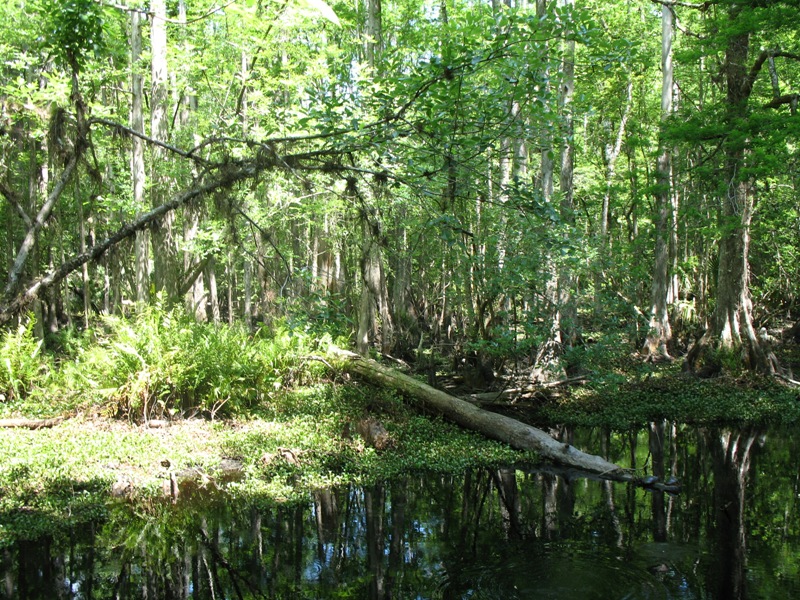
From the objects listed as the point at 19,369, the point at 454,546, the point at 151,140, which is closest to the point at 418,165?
the point at 151,140

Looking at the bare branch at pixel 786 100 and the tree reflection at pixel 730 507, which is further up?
the bare branch at pixel 786 100

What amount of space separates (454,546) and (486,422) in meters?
4.01

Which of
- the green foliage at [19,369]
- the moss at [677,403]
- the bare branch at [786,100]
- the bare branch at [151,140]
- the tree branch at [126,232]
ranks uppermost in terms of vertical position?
the bare branch at [786,100]

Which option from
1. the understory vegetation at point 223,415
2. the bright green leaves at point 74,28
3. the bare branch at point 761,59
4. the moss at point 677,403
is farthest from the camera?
the bare branch at point 761,59

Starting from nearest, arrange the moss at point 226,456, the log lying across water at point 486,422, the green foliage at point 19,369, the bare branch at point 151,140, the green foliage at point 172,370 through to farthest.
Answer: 1. the bare branch at point 151,140
2. the moss at point 226,456
3. the log lying across water at point 486,422
4. the green foliage at point 172,370
5. the green foliage at point 19,369

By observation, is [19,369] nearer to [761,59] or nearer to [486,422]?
[486,422]

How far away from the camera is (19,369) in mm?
11281

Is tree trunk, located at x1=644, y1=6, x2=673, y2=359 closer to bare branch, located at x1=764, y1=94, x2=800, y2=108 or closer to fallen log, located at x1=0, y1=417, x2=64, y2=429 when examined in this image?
bare branch, located at x1=764, y1=94, x2=800, y2=108

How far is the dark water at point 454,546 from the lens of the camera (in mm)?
5715

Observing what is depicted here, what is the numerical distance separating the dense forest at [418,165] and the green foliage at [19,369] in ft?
6.49

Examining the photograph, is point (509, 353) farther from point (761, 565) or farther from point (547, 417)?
point (761, 565)

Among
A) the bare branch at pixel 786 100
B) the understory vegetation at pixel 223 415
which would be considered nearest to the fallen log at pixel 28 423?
the understory vegetation at pixel 223 415

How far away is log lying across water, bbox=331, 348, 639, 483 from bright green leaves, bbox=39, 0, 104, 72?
764cm

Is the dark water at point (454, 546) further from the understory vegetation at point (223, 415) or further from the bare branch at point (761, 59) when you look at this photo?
the bare branch at point (761, 59)
